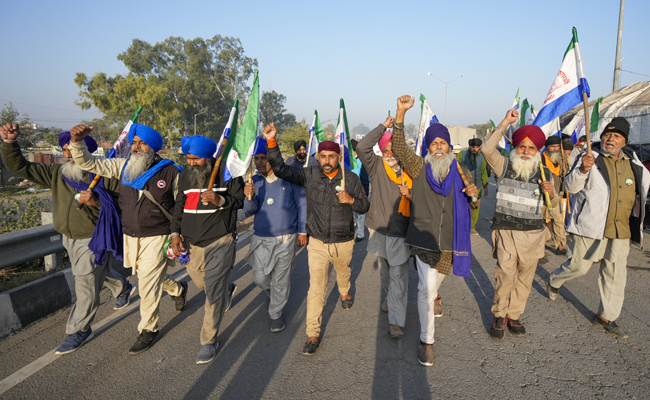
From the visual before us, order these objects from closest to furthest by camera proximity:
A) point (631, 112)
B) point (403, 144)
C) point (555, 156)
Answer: point (403, 144)
point (555, 156)
point (631, 112)

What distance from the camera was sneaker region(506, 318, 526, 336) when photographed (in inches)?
146

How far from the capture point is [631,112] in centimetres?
1044

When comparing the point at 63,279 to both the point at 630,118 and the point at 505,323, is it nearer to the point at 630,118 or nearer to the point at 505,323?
the point at 505,323

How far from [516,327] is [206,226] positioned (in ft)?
10.5

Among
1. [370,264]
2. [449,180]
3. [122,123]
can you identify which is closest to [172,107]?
[122,123]

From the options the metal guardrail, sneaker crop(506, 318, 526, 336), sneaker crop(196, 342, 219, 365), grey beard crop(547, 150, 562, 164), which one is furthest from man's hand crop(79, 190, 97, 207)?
grey beard crop(547, 150, 562, 164)

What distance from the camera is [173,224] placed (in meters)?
3.61

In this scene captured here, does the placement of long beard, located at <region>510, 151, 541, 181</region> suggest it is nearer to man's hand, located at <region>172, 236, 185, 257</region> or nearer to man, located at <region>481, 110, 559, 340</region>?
man, located at <region>481, 110, 559, 340</region>

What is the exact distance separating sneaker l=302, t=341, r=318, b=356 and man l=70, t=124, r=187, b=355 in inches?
58.7

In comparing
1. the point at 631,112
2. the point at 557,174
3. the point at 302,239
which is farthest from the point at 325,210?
the point at 631,112

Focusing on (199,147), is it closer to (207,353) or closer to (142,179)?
(142,179)

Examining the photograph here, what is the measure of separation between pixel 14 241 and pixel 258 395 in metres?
3.43

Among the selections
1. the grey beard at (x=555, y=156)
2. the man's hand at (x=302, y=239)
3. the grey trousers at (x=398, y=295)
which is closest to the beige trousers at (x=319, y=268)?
the man's hand at (x=302, y=239)

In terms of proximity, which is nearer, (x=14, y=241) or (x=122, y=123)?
(x=14, y=241)
